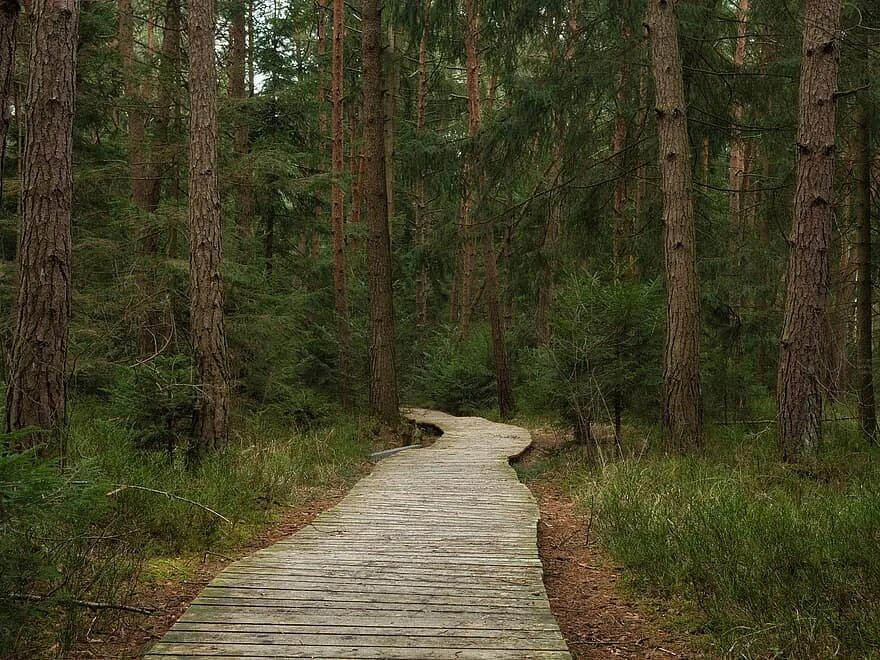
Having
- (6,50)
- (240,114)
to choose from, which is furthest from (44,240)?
(240,114)

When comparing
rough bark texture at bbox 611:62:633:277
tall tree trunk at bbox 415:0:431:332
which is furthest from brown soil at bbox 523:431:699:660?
tall tree trunk at bbox 415:0:431:332

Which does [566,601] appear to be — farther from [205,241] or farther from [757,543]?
[205,241]

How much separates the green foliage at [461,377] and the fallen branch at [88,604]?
732 inches

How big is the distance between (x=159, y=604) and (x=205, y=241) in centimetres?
511

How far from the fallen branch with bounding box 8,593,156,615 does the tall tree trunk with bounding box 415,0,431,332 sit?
10563 millimetres

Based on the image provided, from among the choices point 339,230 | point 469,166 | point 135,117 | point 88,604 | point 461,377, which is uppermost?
point 135,117

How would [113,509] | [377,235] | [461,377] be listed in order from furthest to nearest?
[461,377], [377,235], [113,509]

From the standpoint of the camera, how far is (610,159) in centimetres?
1138

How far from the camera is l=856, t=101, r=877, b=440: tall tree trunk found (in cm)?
1022

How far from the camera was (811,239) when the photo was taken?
324 inches

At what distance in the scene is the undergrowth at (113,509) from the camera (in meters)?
3.35

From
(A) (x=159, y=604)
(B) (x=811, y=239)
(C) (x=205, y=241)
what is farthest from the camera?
(C) (x=205, y=241)

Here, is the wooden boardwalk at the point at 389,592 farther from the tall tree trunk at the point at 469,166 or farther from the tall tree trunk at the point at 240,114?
the tall tree trunk at the point at 240,114

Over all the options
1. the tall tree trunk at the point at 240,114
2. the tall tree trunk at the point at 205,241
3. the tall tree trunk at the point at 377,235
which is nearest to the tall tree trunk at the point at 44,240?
the tall tree trunk at the point at 205,241
